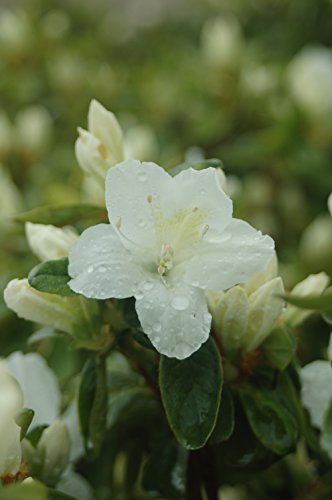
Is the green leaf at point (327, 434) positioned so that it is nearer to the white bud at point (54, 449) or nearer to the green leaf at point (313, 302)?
the green leaf at point (313, 302)

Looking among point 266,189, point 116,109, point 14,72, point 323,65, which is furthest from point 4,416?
point 14,72

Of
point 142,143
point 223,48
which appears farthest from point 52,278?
point 223,48

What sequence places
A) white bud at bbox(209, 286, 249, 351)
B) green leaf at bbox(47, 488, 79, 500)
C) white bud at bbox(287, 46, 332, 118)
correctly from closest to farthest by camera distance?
green leaf at bbox(47, 488, 79, 500)
white bud at bbox(209, 286, 249, 351)
white bud at bbox(287, 46, 332, 118)

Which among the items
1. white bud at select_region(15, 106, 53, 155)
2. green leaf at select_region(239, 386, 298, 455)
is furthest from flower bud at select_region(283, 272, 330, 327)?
white bud at select_region(15, 106, 53, 155)

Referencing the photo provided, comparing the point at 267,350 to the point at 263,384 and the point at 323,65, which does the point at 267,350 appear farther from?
the point at 323,65

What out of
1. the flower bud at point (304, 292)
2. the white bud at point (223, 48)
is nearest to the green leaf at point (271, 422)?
the flower bud at point (304, 292)

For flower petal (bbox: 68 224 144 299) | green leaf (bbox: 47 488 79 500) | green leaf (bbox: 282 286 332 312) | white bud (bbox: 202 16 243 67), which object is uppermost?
green leaf (bbox: 282 286 332 312)

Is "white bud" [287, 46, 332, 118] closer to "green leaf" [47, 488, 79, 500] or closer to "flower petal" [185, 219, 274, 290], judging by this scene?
"flower petal" [185, 219, 274, 290]
